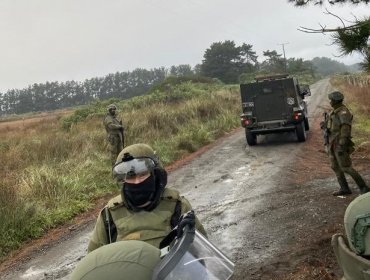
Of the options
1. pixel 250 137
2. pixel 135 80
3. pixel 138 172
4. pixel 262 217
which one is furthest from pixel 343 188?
pixel 135 80

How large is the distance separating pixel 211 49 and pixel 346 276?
209 ft

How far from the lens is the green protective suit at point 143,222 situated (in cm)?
246

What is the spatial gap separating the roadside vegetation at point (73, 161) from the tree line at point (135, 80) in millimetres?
41678

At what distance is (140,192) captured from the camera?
262 cm

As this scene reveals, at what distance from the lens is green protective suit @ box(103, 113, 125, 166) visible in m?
11.3

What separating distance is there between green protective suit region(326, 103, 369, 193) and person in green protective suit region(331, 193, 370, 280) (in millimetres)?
5478

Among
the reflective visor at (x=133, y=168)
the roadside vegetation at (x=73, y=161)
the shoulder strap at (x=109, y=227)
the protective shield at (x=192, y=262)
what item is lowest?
the roadside vegetation at (x=73, y=161)

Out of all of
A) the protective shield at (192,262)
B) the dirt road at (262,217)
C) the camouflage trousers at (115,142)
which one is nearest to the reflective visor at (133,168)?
the protective shield at (192,262)

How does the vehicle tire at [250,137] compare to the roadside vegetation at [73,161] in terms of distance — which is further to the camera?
the vehicle tire at [250,137]

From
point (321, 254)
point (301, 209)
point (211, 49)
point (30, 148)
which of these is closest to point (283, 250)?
point (321, 254)

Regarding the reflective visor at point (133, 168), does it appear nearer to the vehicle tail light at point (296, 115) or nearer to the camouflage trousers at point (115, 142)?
the camouflage trousers at point (115, 142)

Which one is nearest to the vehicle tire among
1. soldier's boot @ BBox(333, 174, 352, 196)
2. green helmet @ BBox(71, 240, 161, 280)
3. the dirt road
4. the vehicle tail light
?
the vehicle tail light

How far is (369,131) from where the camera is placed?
1284 centimetres

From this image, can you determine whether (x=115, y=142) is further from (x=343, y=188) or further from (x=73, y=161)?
(x=343, y=188)
